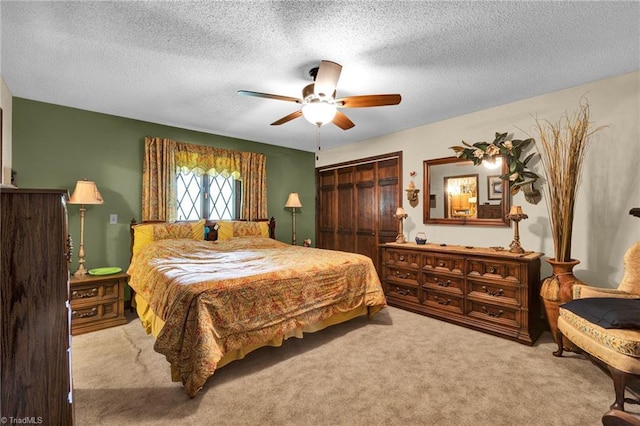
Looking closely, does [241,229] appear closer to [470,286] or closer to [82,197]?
[82,197]

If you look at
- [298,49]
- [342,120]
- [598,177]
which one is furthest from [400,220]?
[298,49]

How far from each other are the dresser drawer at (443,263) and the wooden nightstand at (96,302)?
3501 millimetres

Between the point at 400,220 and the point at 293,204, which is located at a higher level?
the point at 293,204

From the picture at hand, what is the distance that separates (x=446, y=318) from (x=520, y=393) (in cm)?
132

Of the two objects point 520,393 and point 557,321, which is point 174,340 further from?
point 557,321

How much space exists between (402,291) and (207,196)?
325 centimetres

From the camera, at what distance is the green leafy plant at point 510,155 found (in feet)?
10.5

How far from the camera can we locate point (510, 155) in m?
3.26

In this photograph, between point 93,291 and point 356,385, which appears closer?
point 356,385

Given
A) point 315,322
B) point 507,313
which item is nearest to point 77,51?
point 315,322

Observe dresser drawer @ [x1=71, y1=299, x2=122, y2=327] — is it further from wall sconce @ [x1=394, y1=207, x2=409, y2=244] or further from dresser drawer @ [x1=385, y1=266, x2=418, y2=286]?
wall sconce @ [x1=394, y1=207, x2=409, y2=244]

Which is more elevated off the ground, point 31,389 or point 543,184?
point 543,184

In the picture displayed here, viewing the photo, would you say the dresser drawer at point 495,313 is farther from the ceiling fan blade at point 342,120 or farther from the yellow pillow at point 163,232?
the yellow pillow at point 163,232

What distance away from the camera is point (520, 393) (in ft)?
6.47
